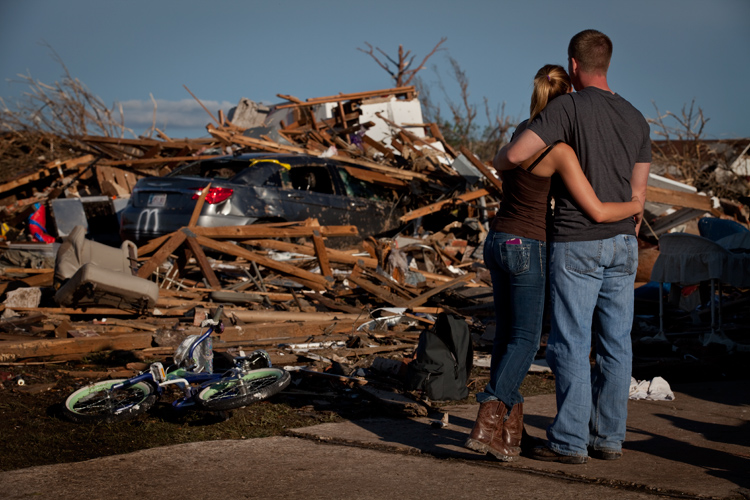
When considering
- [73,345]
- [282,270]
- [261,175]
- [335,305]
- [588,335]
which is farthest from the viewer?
[261,175]

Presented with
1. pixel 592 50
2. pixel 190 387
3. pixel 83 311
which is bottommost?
pixel 190 387

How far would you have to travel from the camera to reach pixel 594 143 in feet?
10.7

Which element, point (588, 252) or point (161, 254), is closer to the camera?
point (588, 252)

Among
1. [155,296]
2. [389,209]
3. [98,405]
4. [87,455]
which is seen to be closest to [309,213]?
[389,209]

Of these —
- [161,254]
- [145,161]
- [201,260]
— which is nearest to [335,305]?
[201,260]

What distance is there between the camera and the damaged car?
32.2 ft

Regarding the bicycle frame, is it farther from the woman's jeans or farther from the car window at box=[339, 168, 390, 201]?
the car window at box=[339, 168, 390, 201]

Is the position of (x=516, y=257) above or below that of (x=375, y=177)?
below

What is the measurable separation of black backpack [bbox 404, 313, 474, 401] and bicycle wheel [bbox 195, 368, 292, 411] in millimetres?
988

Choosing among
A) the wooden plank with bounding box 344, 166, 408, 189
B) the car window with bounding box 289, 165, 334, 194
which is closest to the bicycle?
the car window with bounding box 289, 165, 334, 194

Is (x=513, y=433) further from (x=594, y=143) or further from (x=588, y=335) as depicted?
(x=594, y=143)

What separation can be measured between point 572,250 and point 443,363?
73.4 inches

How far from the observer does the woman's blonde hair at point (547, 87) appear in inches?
132

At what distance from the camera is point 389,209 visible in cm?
1253
